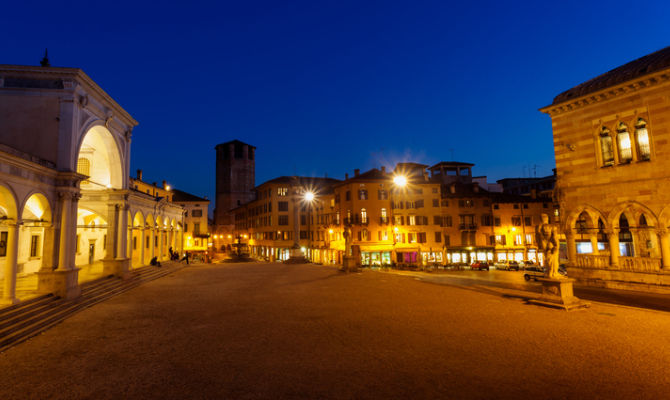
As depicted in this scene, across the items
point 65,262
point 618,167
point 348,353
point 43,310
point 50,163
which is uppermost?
point 50,163

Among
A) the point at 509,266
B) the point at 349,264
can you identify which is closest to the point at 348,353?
the point at 349,264

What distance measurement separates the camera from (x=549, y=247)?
1255 cm

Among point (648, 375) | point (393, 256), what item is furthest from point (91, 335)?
point (393, 256)

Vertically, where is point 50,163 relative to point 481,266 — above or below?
above

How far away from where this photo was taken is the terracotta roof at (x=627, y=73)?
50.8ft

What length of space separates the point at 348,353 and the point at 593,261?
16.4 metres

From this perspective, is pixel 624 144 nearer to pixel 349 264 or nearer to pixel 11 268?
pixel 349 264

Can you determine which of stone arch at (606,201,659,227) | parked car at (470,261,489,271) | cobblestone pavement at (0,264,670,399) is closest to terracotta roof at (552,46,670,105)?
A: stone arch at (606,201,659,227)

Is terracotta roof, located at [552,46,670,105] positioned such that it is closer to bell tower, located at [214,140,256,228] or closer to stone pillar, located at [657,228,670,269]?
stone pillar, located at [657,228,670,269]

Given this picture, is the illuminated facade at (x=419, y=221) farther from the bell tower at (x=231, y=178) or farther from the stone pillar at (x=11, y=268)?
the bell tower at (x=231, y=178)

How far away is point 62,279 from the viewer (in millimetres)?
13266

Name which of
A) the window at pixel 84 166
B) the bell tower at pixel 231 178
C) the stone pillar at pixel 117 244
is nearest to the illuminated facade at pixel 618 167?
the stone pillar at pixel 117 244

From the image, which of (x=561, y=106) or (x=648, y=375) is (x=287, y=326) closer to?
(x=648, y=375)

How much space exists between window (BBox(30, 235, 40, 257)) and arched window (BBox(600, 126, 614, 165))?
111 ft
